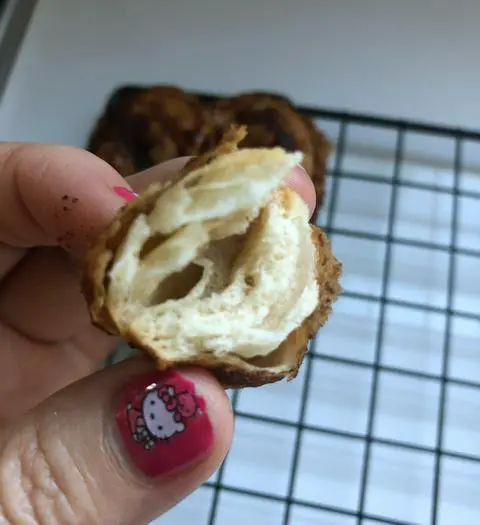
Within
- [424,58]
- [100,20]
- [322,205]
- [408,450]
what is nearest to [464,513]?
[408,450]

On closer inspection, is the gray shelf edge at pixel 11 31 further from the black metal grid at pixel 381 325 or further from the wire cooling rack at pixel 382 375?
the wire cooling rack at pixel 382 375

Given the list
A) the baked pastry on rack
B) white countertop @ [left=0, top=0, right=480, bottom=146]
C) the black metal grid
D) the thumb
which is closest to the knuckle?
the thumb

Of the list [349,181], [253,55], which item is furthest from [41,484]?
[253,55]

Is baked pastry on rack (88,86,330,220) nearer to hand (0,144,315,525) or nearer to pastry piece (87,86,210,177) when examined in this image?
pastry piece (87,86,210,177)

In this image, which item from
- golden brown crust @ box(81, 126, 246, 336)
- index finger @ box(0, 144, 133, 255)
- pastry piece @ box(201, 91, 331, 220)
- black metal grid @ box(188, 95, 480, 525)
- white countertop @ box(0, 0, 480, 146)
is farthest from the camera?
white countertop @ box(0, 0, 480, 146)

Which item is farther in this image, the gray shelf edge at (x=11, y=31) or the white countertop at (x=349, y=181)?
the gray shelf edge at (x=11, y=31)

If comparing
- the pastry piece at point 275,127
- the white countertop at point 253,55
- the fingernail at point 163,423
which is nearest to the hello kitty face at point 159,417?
the fingernail at point 163,423
